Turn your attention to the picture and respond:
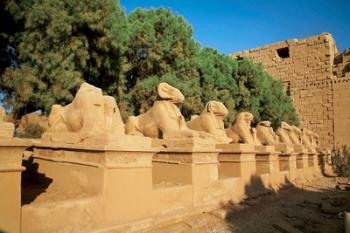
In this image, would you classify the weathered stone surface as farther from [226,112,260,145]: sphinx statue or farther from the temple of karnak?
[226,112,260,145]: sphinx statue

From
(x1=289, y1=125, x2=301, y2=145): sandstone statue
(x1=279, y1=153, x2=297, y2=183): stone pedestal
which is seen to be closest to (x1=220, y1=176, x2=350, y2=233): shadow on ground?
(x1=279, y1=153, x2=297, y2=183): stone pedestal

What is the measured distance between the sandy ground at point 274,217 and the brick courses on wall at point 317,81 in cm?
1366

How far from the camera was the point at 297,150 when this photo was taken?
A: 12453 mm

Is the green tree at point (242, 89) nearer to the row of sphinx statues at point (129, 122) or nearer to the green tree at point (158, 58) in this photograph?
the green tree at point (158, 58)

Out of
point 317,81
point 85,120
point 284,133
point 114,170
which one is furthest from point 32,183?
point 317,81

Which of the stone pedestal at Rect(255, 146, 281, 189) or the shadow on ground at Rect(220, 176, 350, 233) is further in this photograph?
the stone pedestal at Rect(255, 146, 281, 189)

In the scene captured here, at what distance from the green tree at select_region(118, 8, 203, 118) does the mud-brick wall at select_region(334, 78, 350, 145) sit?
10.6 meters

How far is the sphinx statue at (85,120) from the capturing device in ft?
16.1

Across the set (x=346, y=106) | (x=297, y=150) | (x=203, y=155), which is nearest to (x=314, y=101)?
(x=346, y=106)

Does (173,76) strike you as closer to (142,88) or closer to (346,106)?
(142,88)

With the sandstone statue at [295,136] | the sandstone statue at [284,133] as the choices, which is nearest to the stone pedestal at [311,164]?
the sandstone statue at [295,136]

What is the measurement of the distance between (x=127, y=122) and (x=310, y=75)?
18.4m

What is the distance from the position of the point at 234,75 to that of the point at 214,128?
37.9 ft

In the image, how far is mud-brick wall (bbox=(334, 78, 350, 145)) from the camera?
20656 millimetres
